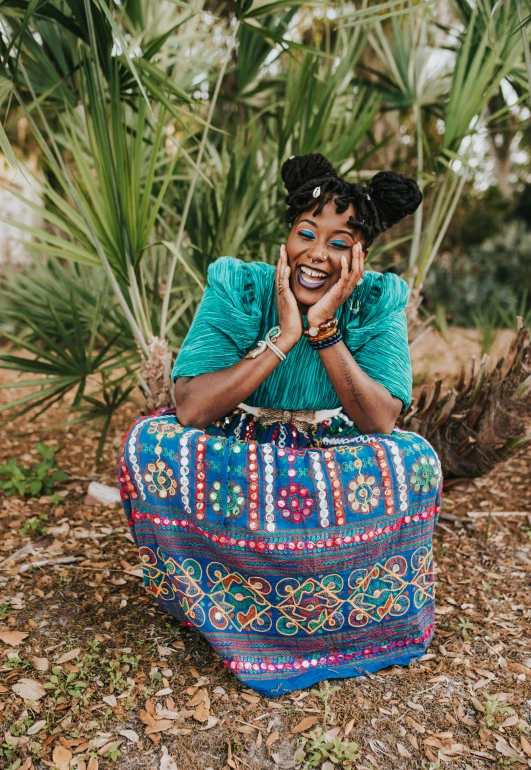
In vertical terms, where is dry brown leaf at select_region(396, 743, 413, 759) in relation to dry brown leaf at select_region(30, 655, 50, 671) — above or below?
below

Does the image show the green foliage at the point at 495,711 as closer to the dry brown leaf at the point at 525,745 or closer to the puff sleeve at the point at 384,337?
the dry brown leaf at the point at 525,745

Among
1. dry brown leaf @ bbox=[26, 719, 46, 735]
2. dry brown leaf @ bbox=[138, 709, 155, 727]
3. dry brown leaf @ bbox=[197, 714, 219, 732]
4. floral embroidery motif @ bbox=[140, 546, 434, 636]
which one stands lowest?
dry brown leaf @ bbox=[197, 714, 219, 732]

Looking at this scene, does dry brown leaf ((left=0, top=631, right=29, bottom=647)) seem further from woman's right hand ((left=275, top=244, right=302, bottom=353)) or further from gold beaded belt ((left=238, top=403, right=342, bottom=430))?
woman's right hand ((left=275, top=244, right=302, bottom=353))

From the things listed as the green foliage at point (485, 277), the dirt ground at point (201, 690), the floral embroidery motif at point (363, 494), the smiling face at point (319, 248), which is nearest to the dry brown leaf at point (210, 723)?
the dirt ground at point (201, 690)

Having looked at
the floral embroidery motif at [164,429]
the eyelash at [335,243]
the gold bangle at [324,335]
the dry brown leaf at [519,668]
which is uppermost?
the eyelash at [335,243]

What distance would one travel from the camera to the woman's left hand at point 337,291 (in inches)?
70.7

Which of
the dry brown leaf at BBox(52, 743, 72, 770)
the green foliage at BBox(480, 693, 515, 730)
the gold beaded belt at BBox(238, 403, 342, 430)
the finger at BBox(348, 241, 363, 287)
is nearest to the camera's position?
the dry brown leaf at BBox(52, 743, 72, 770)

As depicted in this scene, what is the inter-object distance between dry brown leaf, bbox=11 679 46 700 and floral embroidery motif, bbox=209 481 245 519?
661mm

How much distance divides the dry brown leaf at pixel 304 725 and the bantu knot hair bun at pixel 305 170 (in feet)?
4.86

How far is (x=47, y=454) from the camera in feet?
10.1

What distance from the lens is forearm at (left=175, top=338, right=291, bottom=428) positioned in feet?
5.89

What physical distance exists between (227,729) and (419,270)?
6.77 feet

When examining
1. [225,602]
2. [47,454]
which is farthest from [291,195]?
[47,454]

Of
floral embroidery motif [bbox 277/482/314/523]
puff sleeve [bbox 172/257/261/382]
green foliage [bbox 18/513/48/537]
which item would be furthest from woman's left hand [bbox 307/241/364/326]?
green foliage [bbox 18/513/48/537]
